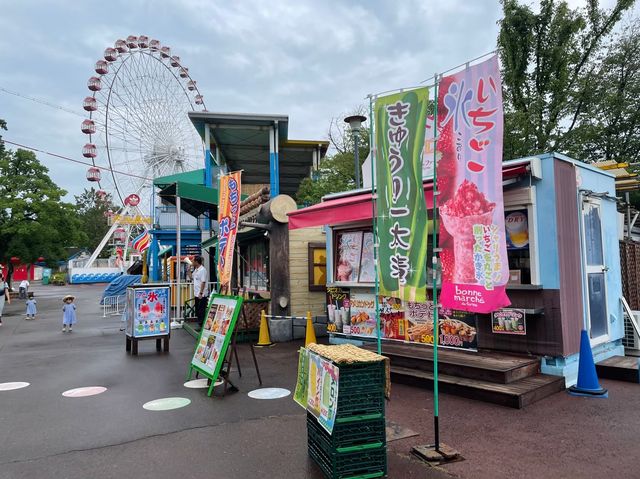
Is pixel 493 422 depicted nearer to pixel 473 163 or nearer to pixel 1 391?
pixel 473 163

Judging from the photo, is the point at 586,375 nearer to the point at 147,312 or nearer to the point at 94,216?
the point at 147,312

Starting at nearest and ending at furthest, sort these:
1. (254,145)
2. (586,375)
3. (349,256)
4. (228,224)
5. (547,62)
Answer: (586,375)
(228,224)
(349,256)
(547,62)
(254,145)

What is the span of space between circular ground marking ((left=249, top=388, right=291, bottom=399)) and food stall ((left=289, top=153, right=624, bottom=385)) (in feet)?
7.36

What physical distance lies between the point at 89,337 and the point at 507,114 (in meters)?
16.2

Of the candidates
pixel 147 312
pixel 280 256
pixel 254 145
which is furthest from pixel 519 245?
pixel 254 145

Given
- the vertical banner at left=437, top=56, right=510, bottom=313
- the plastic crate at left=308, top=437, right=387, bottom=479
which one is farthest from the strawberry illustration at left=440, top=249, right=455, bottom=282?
the plastic crate at left=308, top=437, right=387, bottom=479

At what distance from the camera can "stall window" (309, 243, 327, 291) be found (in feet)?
33.6

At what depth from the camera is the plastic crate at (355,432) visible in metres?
3.25

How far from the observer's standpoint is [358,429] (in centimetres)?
332

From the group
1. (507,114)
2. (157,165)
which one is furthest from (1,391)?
(157,165)

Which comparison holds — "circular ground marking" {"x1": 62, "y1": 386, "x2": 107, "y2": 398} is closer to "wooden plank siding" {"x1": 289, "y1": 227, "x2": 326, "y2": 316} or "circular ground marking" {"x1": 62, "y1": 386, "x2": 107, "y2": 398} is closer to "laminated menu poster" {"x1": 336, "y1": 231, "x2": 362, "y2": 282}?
"laminated menu poster" {"x1": 336, "y1": 231, "x2": 362, "y2": 282}

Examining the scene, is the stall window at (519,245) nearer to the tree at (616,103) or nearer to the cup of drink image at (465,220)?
the cup of drink image at (465,220)

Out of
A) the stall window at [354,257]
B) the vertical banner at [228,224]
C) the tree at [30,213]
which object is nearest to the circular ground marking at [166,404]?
the vertical banner at [228,224]

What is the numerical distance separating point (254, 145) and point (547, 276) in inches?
879
